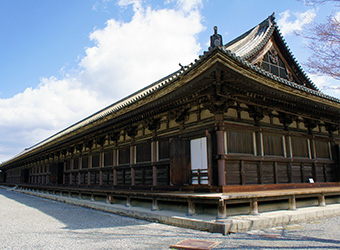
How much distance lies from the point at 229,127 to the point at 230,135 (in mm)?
275

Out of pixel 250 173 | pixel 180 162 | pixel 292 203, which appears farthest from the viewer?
pixel 180 162

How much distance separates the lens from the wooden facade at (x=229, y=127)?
904cm

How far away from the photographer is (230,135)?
31.6 feet

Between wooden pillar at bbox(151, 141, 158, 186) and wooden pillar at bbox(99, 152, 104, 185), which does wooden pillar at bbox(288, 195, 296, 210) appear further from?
wooden pillar at bbox(99, 152, 104, 185)

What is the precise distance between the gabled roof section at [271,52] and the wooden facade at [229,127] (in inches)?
2.0

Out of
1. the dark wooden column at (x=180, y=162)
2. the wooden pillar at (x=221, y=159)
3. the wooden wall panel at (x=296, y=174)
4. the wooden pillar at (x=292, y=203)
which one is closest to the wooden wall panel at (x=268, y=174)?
the wooden pillar at (x=292, y=203)

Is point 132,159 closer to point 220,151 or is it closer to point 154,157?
point 154,157

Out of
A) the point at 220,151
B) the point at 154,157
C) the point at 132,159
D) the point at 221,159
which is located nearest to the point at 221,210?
the point at 221,159

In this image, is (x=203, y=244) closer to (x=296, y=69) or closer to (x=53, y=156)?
(x=296, y=69)

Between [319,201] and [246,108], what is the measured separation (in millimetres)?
4645

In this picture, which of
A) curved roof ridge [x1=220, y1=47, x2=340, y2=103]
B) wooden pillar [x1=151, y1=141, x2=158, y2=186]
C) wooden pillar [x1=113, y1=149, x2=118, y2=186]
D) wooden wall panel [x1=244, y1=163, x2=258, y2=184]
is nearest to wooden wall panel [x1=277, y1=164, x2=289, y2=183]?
wooden wall panel [x1=244, y1=163, x2=258, y2=184]

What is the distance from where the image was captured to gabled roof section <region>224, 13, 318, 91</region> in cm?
1241

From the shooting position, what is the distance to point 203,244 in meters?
6.21

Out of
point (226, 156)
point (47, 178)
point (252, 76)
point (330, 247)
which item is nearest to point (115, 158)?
point (226, 156)
